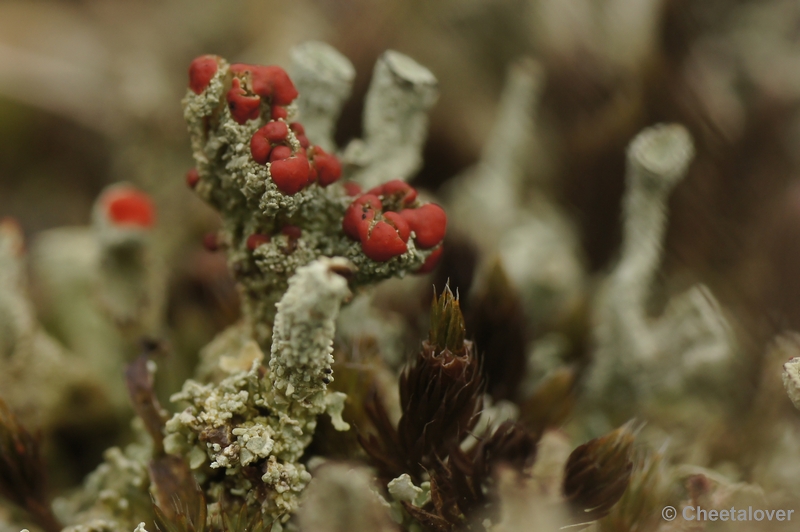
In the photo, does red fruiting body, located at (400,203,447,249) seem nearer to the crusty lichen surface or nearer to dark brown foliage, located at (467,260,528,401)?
the crusty lichen surface

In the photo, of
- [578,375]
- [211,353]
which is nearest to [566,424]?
[578,375]

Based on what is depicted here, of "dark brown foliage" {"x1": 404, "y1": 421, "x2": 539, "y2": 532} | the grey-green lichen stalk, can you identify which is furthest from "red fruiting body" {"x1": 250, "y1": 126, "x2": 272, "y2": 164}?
"dark brown foliage" {"x1": 404, "y1": 421, "x2": 539, "y2": 532}

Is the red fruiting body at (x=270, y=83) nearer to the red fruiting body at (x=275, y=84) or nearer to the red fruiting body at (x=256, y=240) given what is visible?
the red fruiting body at (x=275, y=84)

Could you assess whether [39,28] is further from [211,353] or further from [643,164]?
[643,164]

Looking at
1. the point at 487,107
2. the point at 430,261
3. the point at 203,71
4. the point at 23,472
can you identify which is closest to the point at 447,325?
the point at 430,261

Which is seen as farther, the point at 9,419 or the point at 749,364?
the point at 749,364

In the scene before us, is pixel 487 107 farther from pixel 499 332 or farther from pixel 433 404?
pixel 433 404

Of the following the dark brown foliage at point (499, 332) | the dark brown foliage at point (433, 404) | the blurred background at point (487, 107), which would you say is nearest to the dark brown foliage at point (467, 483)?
the dark brown foliage at point (433, 404)
